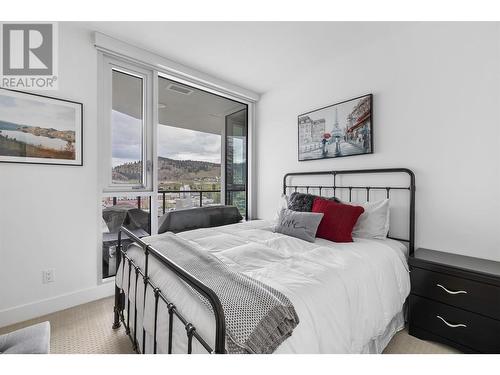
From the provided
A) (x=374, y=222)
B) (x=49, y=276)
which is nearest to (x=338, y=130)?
(x=374, y=222)

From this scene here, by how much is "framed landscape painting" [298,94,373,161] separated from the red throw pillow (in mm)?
728

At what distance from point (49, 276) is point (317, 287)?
91.5 inches

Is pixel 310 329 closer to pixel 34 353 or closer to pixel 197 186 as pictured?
pixel 34 353

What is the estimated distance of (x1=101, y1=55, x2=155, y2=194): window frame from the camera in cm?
248

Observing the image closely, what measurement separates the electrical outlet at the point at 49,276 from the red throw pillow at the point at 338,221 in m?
2.36

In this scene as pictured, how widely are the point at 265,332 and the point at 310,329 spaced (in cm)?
28

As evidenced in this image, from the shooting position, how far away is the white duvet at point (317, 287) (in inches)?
40.5

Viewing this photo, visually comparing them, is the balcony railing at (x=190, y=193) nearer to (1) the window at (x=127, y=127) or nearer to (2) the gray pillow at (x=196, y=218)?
(2) the gray pillow at (x=196, y=218)

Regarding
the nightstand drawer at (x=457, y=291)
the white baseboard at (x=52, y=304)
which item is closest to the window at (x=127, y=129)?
the white baseboard at (x=52, y=304)

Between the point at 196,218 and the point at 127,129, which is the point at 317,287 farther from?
the point at 127,129

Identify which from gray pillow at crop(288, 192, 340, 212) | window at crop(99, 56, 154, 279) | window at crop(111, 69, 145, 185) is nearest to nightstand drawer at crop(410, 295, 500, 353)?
gray pillow at crop(288, 192, 340, 212)

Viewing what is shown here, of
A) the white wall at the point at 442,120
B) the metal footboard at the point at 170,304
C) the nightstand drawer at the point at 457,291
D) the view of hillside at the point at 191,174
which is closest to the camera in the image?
the metal footboard at the point at 170,304

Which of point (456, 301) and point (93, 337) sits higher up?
point (456, 301)

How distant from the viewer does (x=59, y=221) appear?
2.20 meters
